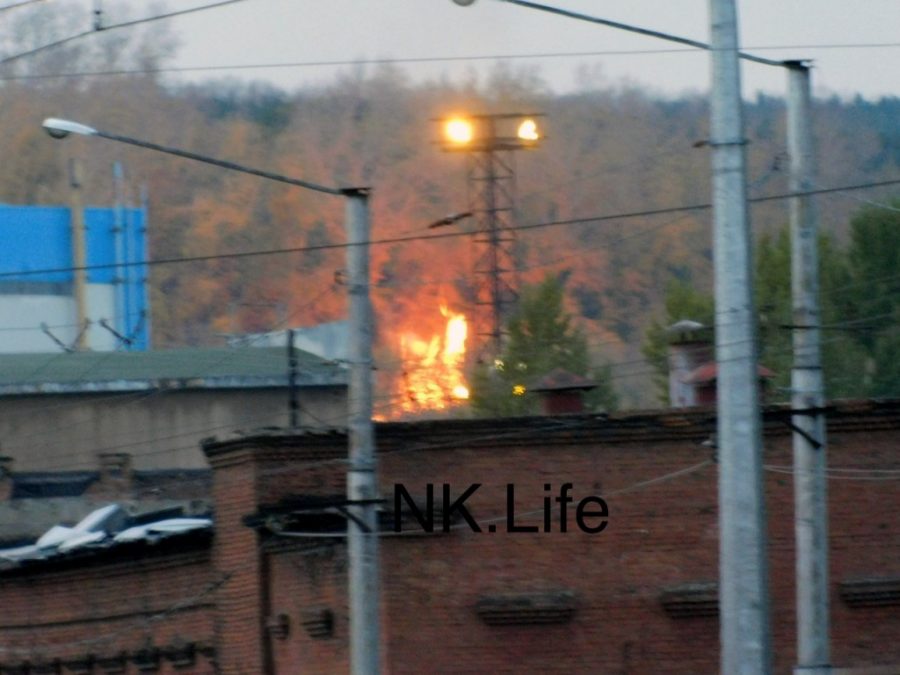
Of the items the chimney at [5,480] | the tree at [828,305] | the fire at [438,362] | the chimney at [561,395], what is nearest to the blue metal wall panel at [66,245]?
the fire at [438,362]

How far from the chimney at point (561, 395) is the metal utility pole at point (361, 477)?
600 centimetres

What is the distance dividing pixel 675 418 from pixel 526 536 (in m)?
2.23

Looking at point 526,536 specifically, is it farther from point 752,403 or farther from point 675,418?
point 752,403

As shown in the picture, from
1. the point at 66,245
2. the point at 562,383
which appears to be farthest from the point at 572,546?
the point at 66,245

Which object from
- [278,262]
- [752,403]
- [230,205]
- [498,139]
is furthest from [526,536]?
[230,205]

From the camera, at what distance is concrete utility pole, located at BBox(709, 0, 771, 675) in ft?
40.5

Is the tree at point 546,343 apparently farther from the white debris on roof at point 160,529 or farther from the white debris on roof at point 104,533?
the white debris on roof at point 160,529

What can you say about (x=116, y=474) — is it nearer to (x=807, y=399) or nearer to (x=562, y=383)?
(x=562, y=383)

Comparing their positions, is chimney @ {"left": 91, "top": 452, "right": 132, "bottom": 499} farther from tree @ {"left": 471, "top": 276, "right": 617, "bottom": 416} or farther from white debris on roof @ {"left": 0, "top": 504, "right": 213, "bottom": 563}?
tree @ {"left": 471, "top": 276, "right": 617, "bottom": 416}

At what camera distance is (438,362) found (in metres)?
39.6

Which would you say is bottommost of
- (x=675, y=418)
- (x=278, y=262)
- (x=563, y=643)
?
(x=563, y=643)

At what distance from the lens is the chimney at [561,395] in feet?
68.1

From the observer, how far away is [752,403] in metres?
12.6

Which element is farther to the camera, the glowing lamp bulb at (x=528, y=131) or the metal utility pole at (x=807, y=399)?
the glowing lamp bulb at (x=528, y=131)
